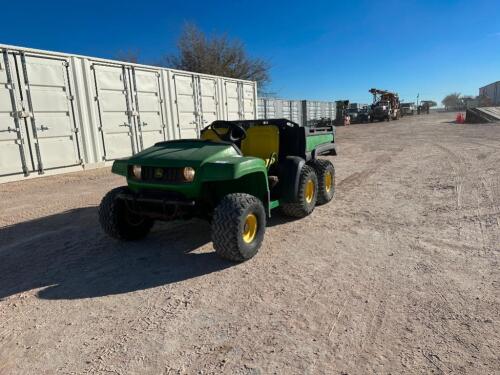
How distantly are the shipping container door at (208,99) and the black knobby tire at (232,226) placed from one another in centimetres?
1103

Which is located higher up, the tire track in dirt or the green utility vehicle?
the green utility vehicle

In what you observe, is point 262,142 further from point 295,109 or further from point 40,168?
point 295,109

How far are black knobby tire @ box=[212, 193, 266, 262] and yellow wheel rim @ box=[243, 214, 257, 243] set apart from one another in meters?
0.12

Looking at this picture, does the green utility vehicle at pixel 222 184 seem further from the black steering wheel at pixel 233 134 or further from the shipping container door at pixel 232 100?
the shipping container door at pixel 232 100

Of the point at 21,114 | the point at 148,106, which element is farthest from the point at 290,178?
the point at 148,106

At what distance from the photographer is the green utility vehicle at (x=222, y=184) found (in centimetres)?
348

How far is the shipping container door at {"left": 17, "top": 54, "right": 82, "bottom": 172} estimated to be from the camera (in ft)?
28.0

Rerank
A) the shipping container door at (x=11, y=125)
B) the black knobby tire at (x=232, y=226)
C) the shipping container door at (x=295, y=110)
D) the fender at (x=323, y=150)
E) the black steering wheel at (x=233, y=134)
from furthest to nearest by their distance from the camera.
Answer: the shipping container door at (x=295, y=110) < the shipping container door at (x=11, y=125) < the fender at (x=323, y=150) < the black steering wheel at (x=233, y=134) < the black knobby tire at (x=232, y=226)

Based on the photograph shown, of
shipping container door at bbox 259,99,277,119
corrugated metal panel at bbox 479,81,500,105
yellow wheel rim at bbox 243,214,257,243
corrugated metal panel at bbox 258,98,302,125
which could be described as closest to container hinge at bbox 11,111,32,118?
yellow wheel rim at bbox 243,214,257,243

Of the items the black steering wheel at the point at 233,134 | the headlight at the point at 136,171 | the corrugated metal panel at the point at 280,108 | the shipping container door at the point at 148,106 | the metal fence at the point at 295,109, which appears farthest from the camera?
the metal fence at the point at 295,109

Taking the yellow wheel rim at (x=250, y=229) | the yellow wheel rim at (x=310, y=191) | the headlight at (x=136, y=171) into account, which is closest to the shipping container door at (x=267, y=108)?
the yellow wheel rim at (x=310, y=191)

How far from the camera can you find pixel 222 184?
408 centimetres

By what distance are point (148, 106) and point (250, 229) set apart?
9.04 m

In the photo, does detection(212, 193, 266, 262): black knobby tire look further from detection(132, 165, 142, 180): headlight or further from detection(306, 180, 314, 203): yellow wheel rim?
detection(306, 180, 314, 203): yellow wheel rim
